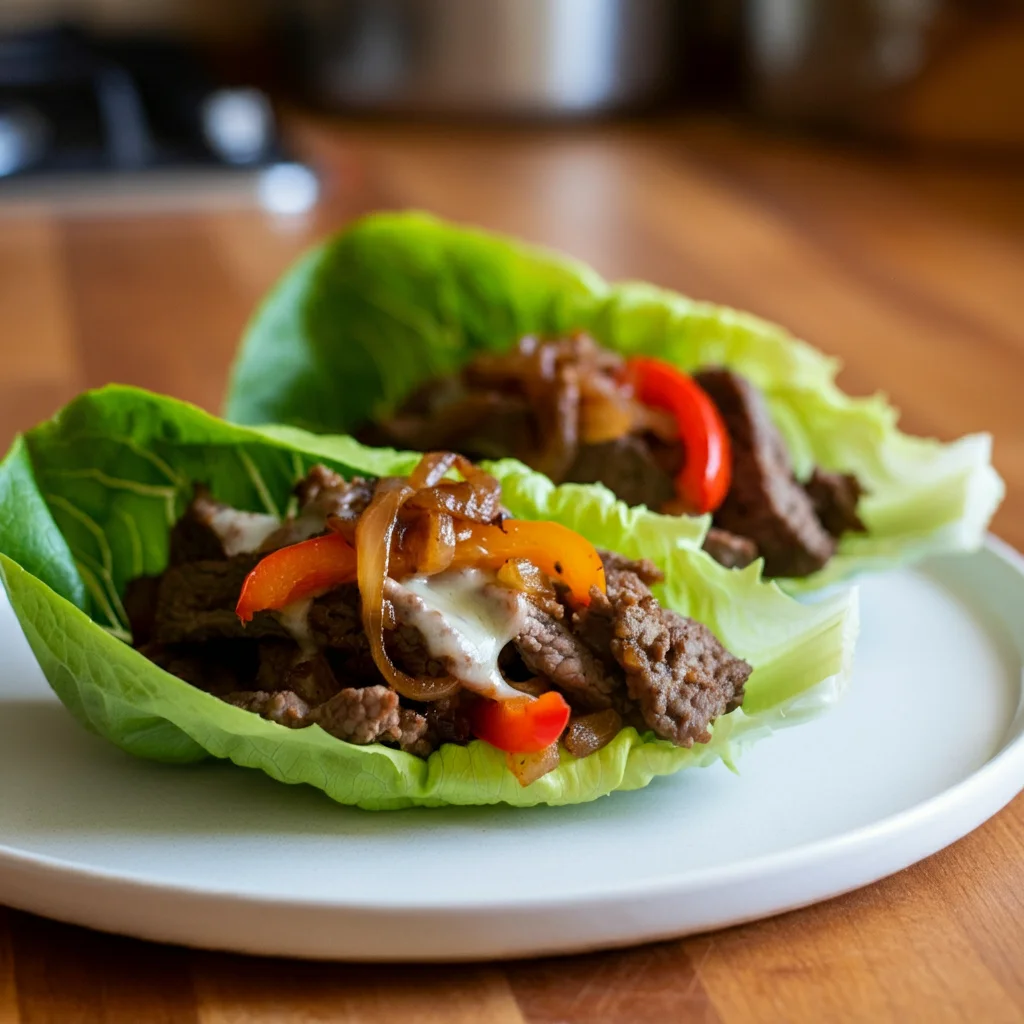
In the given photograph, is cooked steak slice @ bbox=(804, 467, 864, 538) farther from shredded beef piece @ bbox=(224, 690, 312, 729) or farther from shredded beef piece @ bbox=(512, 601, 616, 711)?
shredded beef piece @ bbox=(224, 690, 312, 729)

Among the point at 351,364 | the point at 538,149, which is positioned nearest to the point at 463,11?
the point at 538,149

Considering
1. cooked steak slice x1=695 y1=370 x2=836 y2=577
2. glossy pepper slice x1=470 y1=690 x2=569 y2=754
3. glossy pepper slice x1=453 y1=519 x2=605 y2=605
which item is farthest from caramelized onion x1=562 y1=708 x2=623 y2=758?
cooked steak slice x1=695 y1=370 x2=836 y2=577

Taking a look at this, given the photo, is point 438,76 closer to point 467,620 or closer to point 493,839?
point 467,620

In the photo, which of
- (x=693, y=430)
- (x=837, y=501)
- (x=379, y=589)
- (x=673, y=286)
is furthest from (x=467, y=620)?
(x=673, y=286)

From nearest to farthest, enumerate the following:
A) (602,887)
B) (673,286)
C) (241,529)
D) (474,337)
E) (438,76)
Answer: (602,887), (241,529), (474,337), (673,286), (438,76)

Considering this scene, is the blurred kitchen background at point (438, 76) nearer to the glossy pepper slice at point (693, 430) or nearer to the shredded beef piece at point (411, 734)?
the glossy pepper slice at point (693, 430)

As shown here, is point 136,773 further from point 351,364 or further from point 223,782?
point 351,364
